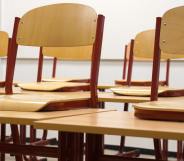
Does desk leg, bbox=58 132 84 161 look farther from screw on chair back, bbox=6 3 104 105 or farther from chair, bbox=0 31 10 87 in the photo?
chair, bbox=0 31 10 87

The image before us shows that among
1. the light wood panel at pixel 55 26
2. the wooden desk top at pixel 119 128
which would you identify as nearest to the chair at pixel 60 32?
the light wood panel at pixel 55 26

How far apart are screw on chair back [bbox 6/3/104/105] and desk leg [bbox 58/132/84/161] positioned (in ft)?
1.58

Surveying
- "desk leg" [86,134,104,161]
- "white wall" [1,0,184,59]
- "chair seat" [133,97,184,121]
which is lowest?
"desk leg" [86,134,104,161]

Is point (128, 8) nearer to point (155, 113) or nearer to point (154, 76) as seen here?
point (154, 76)

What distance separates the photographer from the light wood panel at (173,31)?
1.40 meters

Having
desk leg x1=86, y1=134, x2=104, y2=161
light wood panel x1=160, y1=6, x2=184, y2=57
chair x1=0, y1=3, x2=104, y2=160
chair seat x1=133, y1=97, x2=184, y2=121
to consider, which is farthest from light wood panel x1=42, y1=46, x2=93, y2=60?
chair seat x1=133, y1=97, x2=184, y2=121

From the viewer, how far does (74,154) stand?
4.01 ft

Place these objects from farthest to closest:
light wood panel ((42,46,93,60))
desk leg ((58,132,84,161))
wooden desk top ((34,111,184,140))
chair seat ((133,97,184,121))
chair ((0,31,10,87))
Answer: light wood panel ((42,46,93,60)) → chair ((0,31,10,87)) → desk leg ((58,132,84,161)) → chair seat ((133,97,184,121)) → wooden desk top ((34,111,184,140))

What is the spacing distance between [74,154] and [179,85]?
8.93ft

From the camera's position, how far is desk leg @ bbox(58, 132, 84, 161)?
122 cm

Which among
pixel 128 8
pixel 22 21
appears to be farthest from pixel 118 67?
pixel 22 21

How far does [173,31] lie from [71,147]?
572 millimetres

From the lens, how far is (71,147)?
1226mm

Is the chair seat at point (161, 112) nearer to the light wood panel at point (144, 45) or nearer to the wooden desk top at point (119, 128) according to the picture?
the wooden desk top at point (119, 128)
